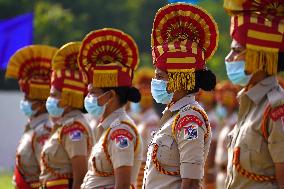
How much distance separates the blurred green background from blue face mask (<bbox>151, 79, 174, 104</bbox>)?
93.6 feet

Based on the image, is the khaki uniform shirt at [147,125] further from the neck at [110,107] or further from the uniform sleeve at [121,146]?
the uniform sleeve at [121,146]

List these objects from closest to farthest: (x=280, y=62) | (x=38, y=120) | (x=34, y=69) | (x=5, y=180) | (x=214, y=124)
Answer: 1. (x=280, y=62)
2. (x=38, y=120)
3. (x=34, y=69)
4. (x=214, y=124)
5. (x=5, y=180)

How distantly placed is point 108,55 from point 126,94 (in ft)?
1.39

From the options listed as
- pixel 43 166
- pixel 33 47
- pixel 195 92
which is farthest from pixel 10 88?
pixel 195 92

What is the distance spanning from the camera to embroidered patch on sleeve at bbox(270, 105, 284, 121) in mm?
5840

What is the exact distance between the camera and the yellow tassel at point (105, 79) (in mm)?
8320

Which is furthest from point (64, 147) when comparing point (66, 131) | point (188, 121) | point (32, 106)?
point (188, 121)

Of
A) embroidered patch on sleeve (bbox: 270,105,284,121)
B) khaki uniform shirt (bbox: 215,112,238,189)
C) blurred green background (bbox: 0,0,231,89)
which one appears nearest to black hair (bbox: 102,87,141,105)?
embroidered patch on sleeve (bbox: 270,105,284,121)

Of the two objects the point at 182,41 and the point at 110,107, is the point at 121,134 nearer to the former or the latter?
the point at 110,107

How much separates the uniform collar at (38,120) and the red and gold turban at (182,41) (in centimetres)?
349

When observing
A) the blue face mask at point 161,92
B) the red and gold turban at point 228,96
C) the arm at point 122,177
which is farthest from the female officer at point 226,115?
the blue face mask at point 161,92

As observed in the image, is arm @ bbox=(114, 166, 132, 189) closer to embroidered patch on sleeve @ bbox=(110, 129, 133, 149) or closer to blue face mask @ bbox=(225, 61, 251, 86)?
Answer: embroidered patch on sleeve @ bbox=(110, 129, 133, 149)

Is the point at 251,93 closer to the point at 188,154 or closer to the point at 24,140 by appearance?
the point at 188,154

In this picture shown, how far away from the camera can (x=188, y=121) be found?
6.66m
